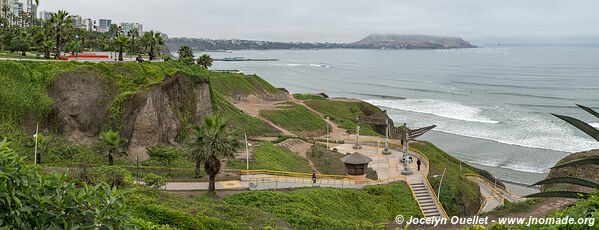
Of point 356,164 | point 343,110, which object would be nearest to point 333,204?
point 356,164

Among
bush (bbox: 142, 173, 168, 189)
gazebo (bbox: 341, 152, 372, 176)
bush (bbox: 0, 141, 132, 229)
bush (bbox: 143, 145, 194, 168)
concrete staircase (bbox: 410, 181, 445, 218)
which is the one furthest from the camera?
gazebo (bbox: 341, 152, 372, 176)

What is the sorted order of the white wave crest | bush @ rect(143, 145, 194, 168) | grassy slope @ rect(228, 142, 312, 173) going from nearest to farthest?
bush @ rect(143, 145, 194, 168), grassy slope @ rect(228, 142, 312, 173), the white wave crest

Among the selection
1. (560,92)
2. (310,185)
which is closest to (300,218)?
(310,185)

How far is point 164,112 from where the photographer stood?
125 ft

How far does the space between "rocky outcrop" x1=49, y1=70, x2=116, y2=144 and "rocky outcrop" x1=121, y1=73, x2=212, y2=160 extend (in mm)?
1962

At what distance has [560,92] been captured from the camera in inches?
4318

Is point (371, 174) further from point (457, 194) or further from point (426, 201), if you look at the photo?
point (457, 194)

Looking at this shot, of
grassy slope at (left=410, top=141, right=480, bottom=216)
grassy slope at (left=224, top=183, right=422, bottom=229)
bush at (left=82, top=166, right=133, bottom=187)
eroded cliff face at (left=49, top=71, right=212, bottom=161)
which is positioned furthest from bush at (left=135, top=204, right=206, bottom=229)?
grassy slope at (left=410, top=141, right=480, bottom=216)

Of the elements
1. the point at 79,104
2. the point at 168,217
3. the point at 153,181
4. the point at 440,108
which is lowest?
the point at 440,108

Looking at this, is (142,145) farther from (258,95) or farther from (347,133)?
(258,95)

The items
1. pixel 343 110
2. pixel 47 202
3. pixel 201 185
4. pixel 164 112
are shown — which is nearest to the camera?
pixel 47 202

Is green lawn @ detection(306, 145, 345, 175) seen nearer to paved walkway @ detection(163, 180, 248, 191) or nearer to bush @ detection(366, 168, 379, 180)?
bush @ detection(366, 168, 379, 180)

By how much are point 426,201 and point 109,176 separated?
63.3ft

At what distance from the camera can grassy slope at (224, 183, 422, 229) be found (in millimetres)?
21781
